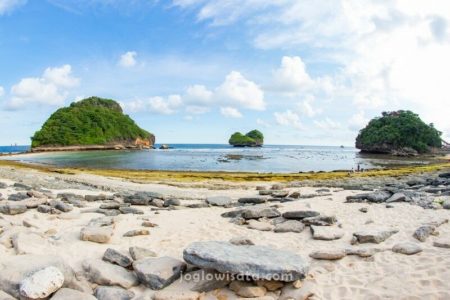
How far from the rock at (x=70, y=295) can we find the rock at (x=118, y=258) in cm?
148

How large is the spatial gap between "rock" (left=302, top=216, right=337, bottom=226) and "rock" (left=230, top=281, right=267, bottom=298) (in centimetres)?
471

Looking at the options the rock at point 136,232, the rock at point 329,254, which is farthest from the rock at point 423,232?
the rock at point 136,232

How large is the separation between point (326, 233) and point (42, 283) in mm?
7339

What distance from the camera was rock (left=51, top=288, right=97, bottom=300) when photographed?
6.80m

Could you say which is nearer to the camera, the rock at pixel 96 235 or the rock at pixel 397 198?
the rock at pixel 96 235

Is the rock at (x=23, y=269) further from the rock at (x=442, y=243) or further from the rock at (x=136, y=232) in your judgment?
the rock at (x=442, y=243)

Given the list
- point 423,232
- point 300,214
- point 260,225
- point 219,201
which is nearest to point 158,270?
point 260,225

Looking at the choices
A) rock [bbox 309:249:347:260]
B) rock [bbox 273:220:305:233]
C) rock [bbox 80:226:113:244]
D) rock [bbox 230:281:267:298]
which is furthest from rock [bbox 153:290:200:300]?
rock [bbox 273:220:305:233]

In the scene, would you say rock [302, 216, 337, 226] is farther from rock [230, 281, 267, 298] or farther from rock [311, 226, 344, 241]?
rock [230, 281, 267, 298]

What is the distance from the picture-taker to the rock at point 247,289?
717 cm

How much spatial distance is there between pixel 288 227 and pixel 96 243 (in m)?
5.71

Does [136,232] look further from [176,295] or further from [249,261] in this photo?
[249,261]

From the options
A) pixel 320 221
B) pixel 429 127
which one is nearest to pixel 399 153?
pixel 429 127

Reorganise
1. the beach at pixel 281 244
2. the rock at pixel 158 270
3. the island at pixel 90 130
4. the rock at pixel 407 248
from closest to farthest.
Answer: the beach at pixel 281 244 → the rock at pixel 158 270 → the rock at pixel 407 248 → the island at pixel 90 130
